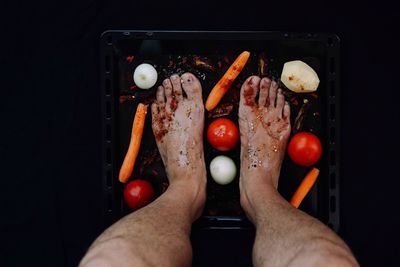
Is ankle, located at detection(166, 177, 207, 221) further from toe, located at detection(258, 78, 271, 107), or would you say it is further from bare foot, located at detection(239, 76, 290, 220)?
toe, located at detection(258, 78, 271, 107)

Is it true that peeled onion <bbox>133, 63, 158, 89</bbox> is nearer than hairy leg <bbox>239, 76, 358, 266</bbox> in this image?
No

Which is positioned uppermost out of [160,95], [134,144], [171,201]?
[160,95]

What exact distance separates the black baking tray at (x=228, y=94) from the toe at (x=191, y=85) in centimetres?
2

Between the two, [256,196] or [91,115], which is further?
[91,115]

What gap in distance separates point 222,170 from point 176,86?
0.21m

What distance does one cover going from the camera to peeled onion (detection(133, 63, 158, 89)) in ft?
3.56

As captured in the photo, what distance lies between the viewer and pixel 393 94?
1.12 meters

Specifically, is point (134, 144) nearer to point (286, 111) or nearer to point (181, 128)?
point (181, 128)

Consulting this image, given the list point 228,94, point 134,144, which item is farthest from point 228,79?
point 134,144

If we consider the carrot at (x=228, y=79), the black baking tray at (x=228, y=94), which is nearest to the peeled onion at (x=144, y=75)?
the black baking tray at (x=228, y=94)

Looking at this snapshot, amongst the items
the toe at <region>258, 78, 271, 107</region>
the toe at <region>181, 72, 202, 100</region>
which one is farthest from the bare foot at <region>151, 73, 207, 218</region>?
the toe at <region>258, 78, 271, 107</region>

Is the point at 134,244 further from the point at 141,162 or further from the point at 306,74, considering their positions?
the point at 306,74

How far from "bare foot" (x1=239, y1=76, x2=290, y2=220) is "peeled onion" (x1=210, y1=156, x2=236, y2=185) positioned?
2 cm

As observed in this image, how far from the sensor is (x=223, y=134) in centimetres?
107
